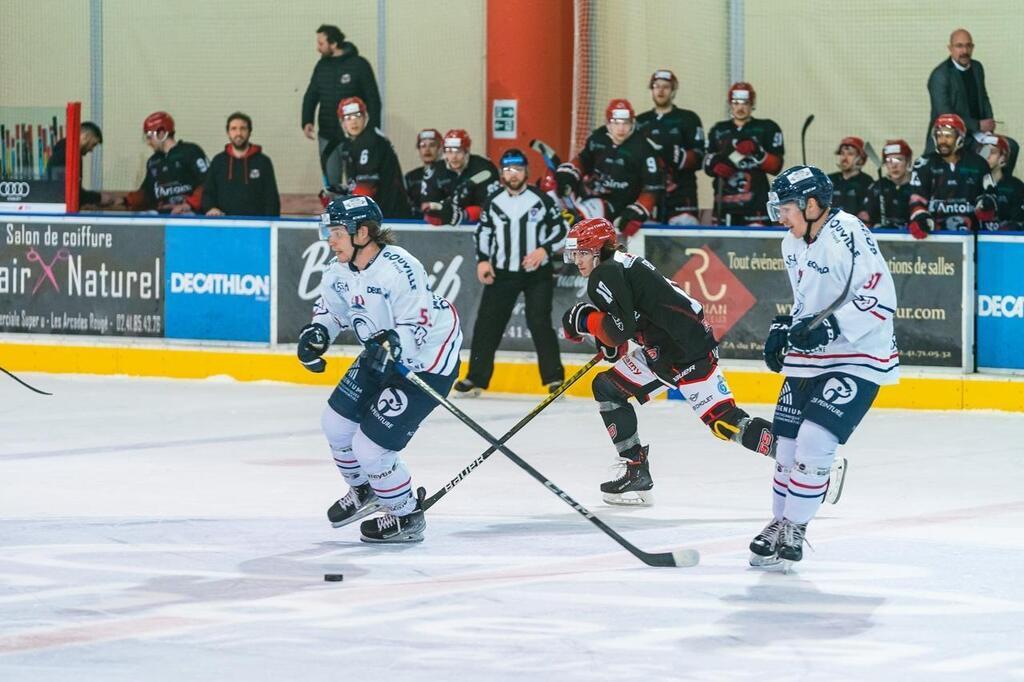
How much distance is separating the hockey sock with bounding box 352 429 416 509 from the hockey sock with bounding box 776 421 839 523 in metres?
1.45

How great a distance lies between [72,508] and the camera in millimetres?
7984

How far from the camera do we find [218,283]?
1302 centimetres

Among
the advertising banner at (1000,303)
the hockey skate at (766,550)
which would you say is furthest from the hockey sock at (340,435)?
the advertising banner at (1000,303)

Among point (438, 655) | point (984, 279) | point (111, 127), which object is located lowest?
point (438, 655)

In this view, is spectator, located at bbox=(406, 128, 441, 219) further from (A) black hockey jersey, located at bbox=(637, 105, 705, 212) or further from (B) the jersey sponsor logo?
(B) the jersey sponsor logo

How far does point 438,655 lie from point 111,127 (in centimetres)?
1077

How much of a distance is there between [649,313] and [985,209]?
4.25 meters

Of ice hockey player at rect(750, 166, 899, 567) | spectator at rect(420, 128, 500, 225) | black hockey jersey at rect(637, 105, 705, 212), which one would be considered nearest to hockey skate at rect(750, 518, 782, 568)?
ice hockey player at rect(750, 166, 899, 567)

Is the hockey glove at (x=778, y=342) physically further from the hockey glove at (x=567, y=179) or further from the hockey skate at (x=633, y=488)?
the hockey glove at (x=567, y=179)

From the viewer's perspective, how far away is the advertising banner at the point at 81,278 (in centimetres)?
1323

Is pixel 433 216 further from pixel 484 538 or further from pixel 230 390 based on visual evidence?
pixel 484 538

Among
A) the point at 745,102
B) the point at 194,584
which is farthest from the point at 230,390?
the point at 194,584

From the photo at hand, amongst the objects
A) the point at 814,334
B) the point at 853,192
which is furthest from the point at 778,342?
the point at 853,192

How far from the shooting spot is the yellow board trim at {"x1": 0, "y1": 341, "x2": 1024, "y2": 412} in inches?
439
